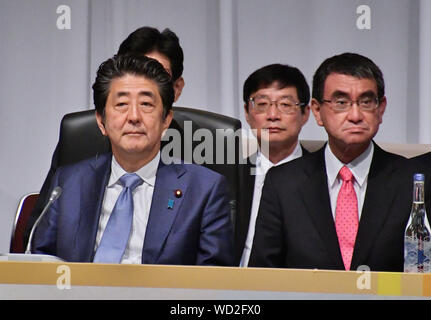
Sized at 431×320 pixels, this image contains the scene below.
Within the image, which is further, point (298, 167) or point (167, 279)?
point (298, 167)

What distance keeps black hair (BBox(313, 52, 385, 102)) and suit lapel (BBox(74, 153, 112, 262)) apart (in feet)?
2.26

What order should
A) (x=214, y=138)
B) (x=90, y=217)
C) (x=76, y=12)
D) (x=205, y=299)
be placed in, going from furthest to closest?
(x=76, y=12) → (x=214, y=138) → (x=90, y=217) → (x=205, y=299)

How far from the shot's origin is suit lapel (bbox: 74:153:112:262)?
6.81ft

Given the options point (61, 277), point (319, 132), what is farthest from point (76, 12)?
point (61, 277)

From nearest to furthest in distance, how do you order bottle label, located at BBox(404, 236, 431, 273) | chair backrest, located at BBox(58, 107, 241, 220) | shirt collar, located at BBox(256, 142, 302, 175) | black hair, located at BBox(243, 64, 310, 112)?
bottle label, located at BBox(404, 236, 431, 273)
chair backrest, located at BBox(58, 107, 241, 220)
shirt collar, located at BBox(256, 142, 302, 175)
black hair, located at BBox(243, 64, 310, 112)

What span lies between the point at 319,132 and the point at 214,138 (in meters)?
1.50

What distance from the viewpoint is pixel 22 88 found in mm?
3928

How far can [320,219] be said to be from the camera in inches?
82.3

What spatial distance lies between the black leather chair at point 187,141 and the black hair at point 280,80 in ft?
0.95

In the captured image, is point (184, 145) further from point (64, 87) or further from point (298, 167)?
point (64, 87)

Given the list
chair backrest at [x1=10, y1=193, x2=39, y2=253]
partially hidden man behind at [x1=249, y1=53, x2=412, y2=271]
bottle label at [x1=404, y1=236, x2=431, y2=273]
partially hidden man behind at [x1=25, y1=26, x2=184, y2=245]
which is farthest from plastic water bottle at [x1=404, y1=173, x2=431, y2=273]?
chair backrest at [x1=10, y1=193, x2=39, y2=253]

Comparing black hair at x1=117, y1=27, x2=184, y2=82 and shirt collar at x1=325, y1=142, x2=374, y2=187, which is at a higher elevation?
black hair at x1=117, y1=27, x2=184, y2=82

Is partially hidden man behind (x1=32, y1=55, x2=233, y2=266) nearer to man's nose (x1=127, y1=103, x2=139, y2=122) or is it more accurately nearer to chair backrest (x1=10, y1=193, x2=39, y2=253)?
man's nose (x1=127, y1=103, x2=139, y2=122)

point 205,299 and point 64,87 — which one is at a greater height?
point 64,87
